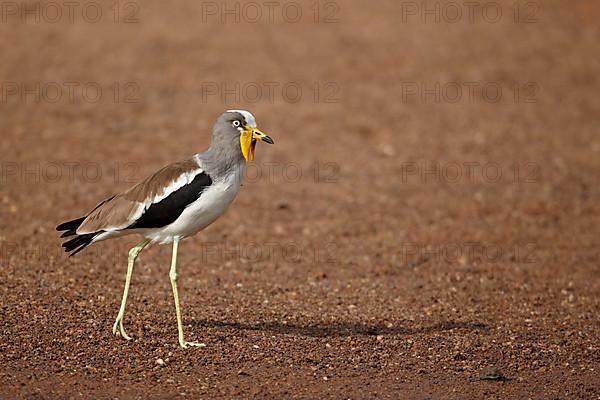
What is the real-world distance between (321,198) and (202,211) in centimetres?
595

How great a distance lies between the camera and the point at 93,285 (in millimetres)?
9320

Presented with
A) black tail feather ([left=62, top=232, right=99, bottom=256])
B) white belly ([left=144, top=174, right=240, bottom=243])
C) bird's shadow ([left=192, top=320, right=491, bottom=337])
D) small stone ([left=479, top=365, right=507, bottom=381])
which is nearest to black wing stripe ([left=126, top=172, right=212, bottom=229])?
white belly ([left=144, top=174, right=240, bottom=243])

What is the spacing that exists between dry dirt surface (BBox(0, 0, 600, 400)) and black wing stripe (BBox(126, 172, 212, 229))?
1.09 m

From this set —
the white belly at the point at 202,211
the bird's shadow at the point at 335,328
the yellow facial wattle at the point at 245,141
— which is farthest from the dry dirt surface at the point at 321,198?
the yellow facial wattle at the point at 245,141

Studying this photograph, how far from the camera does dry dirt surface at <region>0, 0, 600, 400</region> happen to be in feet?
25.1

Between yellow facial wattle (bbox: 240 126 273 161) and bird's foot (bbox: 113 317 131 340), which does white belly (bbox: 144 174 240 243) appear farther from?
bird's foot (bbox: 113 317 131 340)

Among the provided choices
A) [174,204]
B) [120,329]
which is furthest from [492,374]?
[120,329]

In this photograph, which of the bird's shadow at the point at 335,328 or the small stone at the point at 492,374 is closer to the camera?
the small stone at the point at 492,374

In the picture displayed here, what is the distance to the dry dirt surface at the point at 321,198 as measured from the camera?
7.66 meters

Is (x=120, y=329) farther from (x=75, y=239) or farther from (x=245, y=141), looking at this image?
(x=245, y=141)

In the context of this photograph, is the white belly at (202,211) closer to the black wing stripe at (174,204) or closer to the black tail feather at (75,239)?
the black wing stripe at (174,204)

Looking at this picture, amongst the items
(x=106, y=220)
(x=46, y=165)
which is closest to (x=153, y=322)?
(x=106, y=220)

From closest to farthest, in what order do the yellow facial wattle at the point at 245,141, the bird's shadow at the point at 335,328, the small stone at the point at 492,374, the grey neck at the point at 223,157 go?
the small stone at the point at 492,374 < the grey neck at the point at 223,157 < the yellow facial wattle at the point at 245,141 < the bird's shadow at the point at 335,328

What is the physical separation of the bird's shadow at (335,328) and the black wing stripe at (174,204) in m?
1.22
